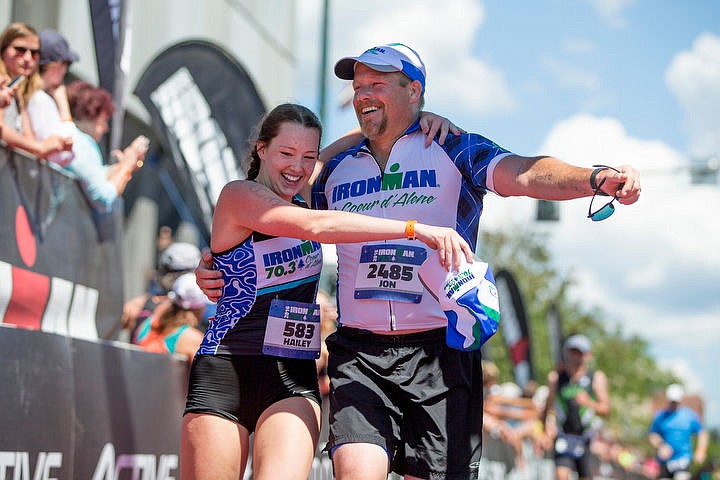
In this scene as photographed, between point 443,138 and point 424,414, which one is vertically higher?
point 443,138

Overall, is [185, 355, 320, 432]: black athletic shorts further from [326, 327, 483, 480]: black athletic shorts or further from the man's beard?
the man's beard

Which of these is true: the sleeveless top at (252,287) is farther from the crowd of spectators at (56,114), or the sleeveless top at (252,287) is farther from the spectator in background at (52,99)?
the spectator in background at (52,99)

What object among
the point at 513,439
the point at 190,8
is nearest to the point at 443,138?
the point at 513,439

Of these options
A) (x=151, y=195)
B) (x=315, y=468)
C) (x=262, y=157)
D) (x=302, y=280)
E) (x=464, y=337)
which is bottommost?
(x=315, y=468)

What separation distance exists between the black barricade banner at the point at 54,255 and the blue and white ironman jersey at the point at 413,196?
2060mm

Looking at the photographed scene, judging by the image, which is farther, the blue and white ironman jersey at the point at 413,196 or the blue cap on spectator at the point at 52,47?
the blue cap on spectator at the point at 52,47

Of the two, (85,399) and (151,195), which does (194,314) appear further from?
(151,195)

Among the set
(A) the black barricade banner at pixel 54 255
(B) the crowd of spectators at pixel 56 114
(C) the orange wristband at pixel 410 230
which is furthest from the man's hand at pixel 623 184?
(B) the crowd of spectators at pixel 56 114

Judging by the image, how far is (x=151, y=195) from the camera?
56.6 feet

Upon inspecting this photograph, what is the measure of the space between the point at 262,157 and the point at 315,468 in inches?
129

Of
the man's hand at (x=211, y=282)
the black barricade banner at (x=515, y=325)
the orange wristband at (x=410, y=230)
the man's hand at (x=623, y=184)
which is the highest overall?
the black barricade banner at (x=515, y=325)

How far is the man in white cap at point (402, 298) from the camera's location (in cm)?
412

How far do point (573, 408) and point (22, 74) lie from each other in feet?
29.9

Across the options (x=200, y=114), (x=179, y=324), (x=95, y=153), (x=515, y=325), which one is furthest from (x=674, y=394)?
(x=95, y=153)
